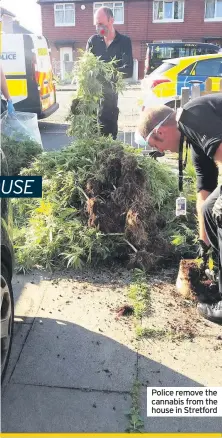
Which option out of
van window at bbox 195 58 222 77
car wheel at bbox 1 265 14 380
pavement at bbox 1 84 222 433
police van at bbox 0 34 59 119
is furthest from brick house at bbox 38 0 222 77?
car wheel at bbox 1 265 14 380

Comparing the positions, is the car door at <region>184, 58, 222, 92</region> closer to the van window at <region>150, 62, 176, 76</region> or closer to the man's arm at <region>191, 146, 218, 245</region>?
the van window at <region>150, 62, 176, 76</region>

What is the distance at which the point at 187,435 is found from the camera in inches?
86.7

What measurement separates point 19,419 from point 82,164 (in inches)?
108

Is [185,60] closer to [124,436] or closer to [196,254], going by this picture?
[196,254]

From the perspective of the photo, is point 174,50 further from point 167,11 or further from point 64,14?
point 64,14

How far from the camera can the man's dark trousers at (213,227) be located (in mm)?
3045

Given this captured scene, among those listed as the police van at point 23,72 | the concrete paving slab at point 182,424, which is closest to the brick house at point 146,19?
the police van at point 23,72

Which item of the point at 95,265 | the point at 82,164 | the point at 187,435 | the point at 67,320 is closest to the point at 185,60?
the point at 82,164

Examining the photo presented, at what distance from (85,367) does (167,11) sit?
38.8 m

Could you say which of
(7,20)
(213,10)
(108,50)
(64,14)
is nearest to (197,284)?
(108,50)

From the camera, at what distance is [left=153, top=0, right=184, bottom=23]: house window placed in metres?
36.3

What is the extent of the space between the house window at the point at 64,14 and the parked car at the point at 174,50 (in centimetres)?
2283

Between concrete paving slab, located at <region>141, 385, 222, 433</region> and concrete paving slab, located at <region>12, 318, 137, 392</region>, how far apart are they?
0.26 m

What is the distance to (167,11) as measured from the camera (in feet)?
119
